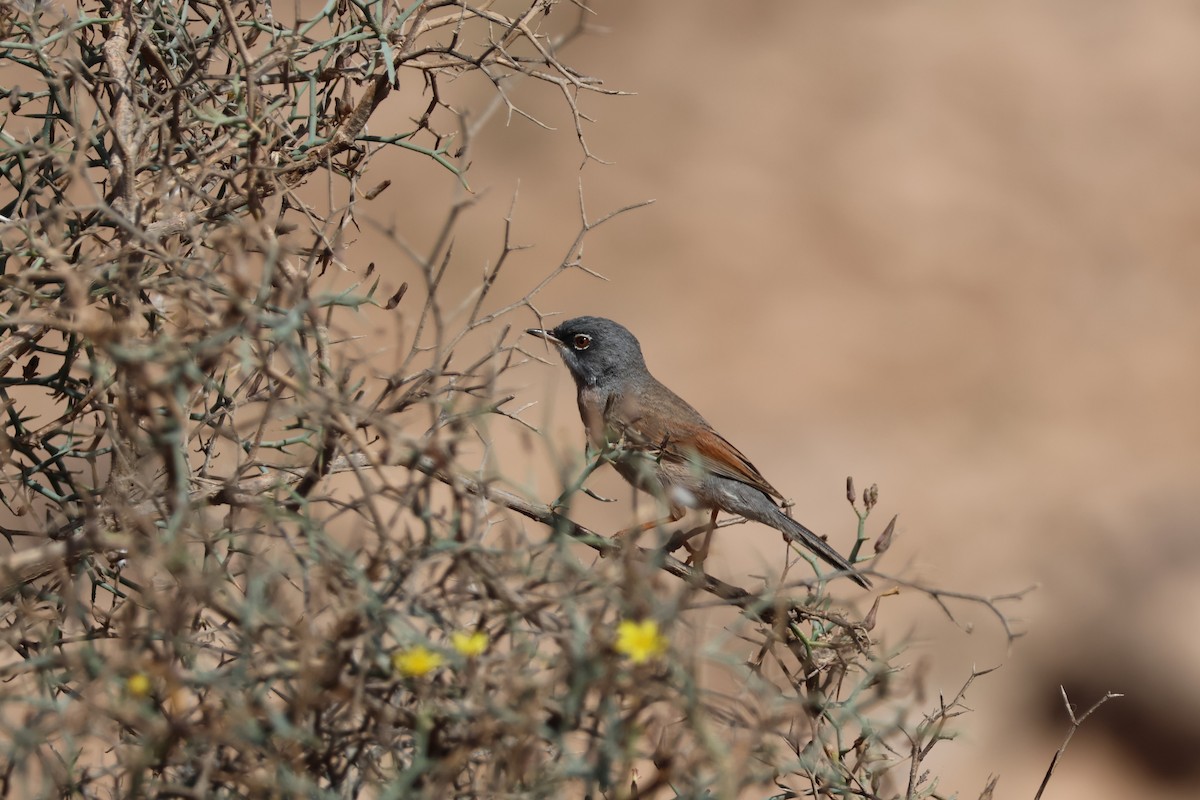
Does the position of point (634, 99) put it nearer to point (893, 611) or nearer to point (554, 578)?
point (893, 611)

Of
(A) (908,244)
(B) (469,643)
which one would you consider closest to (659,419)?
(B) (469,643)

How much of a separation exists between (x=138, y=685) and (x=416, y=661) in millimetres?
402

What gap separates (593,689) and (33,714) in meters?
0.87

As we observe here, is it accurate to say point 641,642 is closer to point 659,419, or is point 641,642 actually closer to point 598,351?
point 659,419

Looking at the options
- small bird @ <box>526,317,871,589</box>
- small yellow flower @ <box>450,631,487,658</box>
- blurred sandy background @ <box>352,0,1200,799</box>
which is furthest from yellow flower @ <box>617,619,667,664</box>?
blurred sandy background @ <box>352,0,1200,799</box>

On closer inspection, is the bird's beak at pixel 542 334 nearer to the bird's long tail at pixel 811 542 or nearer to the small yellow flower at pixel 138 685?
the bird's long tail at pixel 811 542

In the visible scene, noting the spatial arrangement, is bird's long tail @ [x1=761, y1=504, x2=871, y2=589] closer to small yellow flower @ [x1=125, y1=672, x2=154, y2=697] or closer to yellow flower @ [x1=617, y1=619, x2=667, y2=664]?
yellow flower @ [x1=617, y1=619, x2=667, y2=664]

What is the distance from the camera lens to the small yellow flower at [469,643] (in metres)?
1.96

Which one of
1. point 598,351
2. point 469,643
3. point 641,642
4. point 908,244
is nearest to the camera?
point 641,642

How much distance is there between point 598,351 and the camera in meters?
6.80

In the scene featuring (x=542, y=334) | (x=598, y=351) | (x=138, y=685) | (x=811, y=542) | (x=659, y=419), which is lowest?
(x=138, y=685)

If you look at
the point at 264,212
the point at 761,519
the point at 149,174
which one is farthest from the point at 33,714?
the point at 761,519

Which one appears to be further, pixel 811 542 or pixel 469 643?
pixel 811 542

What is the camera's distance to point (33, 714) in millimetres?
2039
